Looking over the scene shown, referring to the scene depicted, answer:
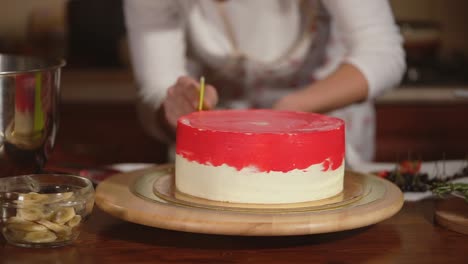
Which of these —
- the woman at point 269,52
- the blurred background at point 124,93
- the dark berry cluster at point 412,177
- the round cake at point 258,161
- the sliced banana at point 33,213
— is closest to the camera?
the sliced banana at point 33,213

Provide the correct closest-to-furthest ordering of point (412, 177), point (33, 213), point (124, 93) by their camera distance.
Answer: point (33, 213), point (412, 177), point (124, 93)

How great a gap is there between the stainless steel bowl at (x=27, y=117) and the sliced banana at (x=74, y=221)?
205mm

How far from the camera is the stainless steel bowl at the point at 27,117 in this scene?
112cm

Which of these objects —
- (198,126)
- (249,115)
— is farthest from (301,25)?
(198,126)

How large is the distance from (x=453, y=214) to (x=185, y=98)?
19.4 inches

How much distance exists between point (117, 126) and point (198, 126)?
76.7 inches

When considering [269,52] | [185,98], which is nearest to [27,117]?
[185,98]

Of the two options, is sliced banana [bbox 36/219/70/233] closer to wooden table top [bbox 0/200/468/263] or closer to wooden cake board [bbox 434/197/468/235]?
wooden table top [bbox 0/200/468/263]

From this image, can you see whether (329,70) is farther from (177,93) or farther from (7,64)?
(7,64)

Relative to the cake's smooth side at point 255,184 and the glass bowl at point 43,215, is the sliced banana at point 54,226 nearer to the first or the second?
the glass bowl at point 43,215

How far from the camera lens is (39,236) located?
99cm

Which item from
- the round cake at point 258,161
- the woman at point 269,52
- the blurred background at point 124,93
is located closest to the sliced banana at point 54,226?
the round cake at point 258,161

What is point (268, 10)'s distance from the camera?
1983 mm

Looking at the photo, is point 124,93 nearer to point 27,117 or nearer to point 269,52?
point 269,52
